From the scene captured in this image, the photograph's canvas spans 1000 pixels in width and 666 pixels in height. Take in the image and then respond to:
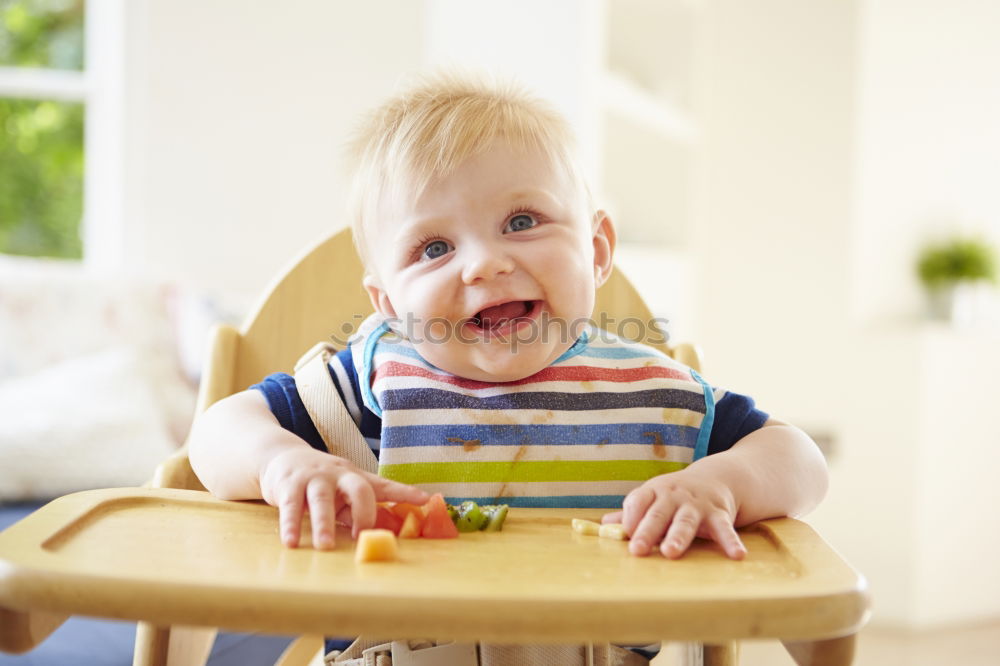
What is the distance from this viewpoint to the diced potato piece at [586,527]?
669 millimetres

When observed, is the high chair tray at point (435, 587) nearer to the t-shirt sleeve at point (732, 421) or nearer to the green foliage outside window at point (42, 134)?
the t-shirt sleeve at point (732, 421)

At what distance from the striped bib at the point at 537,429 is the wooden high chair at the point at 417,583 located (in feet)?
0.34

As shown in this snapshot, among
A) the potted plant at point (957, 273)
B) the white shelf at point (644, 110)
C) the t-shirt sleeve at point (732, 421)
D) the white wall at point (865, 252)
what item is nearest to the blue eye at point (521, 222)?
the t-shirt sleeve at point (732, 421)

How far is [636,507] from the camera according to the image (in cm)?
65

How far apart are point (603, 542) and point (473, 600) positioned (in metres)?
0.18

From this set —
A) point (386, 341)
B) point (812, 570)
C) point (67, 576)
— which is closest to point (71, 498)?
point (67, 576)

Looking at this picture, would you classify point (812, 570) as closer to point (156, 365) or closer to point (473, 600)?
point (473, 600)

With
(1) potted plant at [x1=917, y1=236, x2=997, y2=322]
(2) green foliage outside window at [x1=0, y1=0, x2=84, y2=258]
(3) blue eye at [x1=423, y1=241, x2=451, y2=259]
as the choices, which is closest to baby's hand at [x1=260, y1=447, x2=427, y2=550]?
(3) blue eye at [x1=423, y1=241, x2=451, y2=259]

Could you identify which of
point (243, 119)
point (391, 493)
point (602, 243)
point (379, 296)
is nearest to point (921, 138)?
point (243, 119)

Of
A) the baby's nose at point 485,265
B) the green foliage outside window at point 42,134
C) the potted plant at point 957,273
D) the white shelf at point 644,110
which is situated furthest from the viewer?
the potted plant at point 957,273

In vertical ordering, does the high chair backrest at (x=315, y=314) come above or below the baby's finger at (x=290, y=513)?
above

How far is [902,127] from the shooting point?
298 centimetres

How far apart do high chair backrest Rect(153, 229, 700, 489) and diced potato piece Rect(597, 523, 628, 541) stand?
42 cm

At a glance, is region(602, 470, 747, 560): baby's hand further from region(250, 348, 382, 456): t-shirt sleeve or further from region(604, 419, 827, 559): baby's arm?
region(250, 348, 382, 456): t-shirt sleeve
